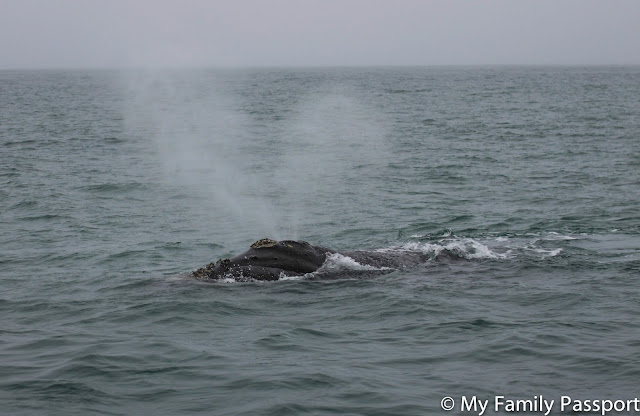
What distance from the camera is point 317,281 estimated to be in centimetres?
1798

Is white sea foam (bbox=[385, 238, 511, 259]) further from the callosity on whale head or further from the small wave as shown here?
the callosity on whale head

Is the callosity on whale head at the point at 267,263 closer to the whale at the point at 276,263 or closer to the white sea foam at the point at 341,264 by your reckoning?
the whale at the point at 276,263

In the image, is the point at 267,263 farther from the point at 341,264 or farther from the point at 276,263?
the point at 341,264

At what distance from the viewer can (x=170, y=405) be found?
1162cm

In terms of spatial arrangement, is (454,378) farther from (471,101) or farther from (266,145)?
(471,101)

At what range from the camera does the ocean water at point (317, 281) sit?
1239 centimetres

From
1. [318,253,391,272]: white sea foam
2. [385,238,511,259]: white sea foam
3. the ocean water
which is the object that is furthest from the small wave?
[385,238,511,259]: white sea foam

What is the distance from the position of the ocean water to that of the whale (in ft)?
1.64

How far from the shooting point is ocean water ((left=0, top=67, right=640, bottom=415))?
12391mm

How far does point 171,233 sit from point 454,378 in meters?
14.0

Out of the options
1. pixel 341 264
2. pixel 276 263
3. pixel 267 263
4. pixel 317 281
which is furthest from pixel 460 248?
pixel 267 263

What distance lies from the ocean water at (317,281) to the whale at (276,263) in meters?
0.50

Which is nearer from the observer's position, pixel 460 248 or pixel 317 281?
pixel 317 281

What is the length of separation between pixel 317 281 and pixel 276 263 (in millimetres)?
1061
